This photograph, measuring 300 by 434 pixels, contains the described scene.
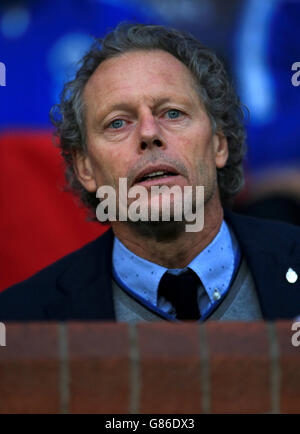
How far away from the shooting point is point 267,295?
7.57ft

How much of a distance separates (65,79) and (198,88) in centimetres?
121

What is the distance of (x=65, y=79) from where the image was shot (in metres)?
3.70

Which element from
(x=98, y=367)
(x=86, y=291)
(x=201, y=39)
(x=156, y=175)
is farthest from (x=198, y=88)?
(x=98, y=367)

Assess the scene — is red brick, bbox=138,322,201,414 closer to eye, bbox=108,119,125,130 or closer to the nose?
the nose

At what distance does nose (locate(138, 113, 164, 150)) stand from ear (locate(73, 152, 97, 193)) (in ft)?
1.19

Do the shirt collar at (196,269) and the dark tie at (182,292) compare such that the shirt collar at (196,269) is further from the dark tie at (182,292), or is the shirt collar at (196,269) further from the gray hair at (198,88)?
the gray hair at (198,88)

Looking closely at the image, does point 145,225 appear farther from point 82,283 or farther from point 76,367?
point 76,367

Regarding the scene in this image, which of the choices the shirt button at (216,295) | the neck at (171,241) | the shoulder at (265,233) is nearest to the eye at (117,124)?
the neck at (171,241)

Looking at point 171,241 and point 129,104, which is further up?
point 129,104

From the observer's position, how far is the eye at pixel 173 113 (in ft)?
8.14

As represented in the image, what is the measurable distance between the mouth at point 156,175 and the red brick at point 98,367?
3.23 feet

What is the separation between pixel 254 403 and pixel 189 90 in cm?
144

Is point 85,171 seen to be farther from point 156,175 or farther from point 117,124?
point 156,175

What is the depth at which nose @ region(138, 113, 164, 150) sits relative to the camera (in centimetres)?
235
